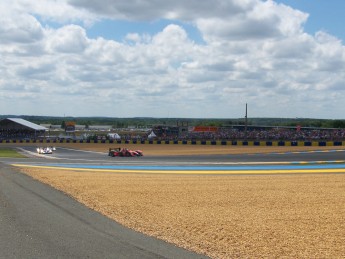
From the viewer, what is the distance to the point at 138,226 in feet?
28.7

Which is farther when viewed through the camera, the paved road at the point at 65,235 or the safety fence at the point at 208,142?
the safety fence at the point at 208,142

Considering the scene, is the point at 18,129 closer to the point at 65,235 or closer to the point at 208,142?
the point at 208,142

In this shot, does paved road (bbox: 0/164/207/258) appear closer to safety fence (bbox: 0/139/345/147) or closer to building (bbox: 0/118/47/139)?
safety fence (bbox: 0/139/345/147)

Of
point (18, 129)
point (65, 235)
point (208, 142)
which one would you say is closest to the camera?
point (65, 235)

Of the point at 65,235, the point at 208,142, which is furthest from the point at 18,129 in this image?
the point at 65,235

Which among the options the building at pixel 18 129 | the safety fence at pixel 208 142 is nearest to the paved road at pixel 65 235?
the safety fence at pixel 208 142

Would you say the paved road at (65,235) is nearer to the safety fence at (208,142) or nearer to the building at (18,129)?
the safety fence at (208,142)

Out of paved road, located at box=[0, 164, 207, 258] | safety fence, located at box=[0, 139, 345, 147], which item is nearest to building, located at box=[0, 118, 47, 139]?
Answer: safety fence, located at box=[0, 139, 345, 147]

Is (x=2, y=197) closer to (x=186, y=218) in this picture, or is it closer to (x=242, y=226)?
(x=186, y=218)

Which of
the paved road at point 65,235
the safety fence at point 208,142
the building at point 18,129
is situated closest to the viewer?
the paved road at point 65,235

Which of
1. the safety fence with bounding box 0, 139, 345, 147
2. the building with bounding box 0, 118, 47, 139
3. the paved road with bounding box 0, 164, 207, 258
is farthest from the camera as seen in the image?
the building with bounding box 0, 118, 47, 139

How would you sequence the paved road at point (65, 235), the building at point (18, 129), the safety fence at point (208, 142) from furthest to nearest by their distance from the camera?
the building at point (18, 129) → the safety fence at point (208, 142) → the paved road at point (65, 235)

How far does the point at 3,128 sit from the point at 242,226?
95917 mm

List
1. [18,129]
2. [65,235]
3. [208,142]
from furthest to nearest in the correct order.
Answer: [18,129]
[208,142]
[65,235]
